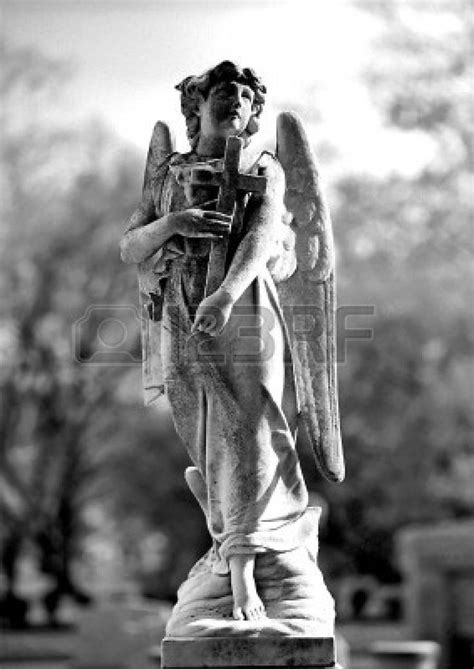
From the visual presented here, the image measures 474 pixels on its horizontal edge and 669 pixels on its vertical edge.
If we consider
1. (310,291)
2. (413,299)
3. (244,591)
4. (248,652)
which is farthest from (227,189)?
(413,299)

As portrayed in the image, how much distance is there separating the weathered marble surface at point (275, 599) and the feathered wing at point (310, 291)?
0.70 metres

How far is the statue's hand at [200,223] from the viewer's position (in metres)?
7.56

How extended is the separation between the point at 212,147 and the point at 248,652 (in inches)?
103

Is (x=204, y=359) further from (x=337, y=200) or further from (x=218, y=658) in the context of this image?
(x=337, y=200)

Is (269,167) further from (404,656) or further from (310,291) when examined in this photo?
(404,656)

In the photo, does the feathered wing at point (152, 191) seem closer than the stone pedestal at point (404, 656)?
Yes

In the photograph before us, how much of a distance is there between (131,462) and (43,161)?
7581 mm

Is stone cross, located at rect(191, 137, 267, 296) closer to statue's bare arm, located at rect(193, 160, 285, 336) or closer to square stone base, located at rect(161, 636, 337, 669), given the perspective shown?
statue's bare arm, located at rect(193, 160, 285, 336)

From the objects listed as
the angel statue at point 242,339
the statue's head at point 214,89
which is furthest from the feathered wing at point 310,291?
the statue's head at point 214,89

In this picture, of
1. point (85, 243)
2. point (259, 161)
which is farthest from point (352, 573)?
point (259, 161)

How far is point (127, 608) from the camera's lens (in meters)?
22.3

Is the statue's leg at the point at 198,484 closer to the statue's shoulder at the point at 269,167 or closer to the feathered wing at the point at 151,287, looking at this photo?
the feathered wing at the point at 151,287

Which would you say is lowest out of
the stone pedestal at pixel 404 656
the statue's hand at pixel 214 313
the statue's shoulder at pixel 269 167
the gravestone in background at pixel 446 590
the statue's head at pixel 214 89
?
the stone pedestal at pixel 404 656

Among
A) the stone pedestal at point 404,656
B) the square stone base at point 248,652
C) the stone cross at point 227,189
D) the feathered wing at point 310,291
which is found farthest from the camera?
the stone pedestal at point 404,656
